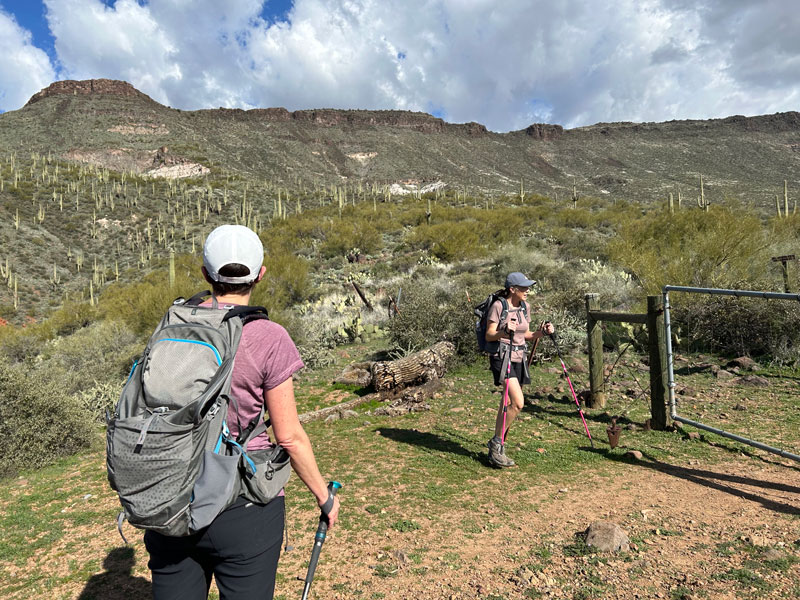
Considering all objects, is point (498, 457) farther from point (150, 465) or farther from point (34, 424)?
point (34, 424)

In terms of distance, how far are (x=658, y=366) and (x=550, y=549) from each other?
303 centimetres

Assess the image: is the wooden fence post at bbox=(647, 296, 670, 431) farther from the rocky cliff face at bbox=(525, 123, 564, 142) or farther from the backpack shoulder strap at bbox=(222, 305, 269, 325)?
the rocky cliff face at bbox=(525, 123, 564, 142)

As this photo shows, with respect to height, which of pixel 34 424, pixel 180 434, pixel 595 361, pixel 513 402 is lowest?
pixel 34 424

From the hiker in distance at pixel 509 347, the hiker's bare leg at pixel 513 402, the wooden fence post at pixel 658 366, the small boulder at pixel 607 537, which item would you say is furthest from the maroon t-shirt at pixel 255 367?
the wooden fence post at pixel 658 366

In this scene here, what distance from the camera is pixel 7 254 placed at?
93.7ft

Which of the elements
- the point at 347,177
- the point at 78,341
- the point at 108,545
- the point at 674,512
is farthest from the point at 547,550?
the point at 347,177

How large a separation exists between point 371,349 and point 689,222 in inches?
447

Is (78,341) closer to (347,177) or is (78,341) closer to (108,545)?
(108,545)

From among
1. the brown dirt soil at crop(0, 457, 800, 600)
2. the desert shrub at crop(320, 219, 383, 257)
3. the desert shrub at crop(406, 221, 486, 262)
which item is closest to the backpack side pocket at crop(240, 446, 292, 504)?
the brown dirt soil at crop(0, 457, 800, 600)

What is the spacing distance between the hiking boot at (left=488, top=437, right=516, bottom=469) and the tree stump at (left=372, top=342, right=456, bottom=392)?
301 centimetres

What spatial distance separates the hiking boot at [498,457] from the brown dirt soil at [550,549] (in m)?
0.38

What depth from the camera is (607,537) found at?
9.95 ft

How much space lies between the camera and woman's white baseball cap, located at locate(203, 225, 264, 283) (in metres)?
1.62

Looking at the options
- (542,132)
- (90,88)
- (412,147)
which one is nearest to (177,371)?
(412,147)
